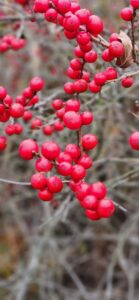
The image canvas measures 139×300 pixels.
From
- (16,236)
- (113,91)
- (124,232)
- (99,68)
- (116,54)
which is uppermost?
(116,54)

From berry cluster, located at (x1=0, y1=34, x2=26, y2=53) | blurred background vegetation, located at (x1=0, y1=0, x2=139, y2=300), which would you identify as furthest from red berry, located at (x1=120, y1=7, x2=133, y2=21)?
blurred background vegetation, located at (x1=0, y1=0, x2=139, y2=300)

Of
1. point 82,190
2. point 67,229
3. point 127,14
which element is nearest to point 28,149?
point 82,190

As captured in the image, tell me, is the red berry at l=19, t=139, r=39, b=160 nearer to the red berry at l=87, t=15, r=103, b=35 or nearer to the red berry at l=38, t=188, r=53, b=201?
the red berry at l=38, t=188, r=53, b=201

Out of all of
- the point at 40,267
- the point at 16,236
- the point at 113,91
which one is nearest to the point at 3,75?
the point at 16,236

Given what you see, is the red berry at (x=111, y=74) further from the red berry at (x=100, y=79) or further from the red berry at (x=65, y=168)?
the red berry at (x=65, y=168)

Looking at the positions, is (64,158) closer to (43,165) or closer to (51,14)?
(43,165)

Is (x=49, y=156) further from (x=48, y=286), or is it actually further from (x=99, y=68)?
(x=48, y=286)

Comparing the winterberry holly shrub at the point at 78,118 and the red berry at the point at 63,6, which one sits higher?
the red berry at the point at 63,6

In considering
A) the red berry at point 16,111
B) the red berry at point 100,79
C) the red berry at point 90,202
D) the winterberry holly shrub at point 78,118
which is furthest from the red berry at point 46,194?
the red berry at point 100,79
